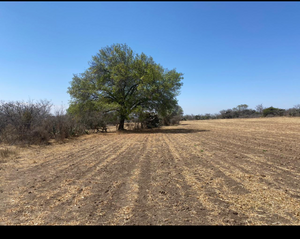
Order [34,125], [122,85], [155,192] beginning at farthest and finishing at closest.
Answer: [122,85] → [34,125] → [155,192]

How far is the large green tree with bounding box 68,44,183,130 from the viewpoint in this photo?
65.3 feet

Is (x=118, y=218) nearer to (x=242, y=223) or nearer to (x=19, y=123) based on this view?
(x=242, y=223)

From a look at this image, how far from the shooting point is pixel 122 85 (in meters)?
20.9

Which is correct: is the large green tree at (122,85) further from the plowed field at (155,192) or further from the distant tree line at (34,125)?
the plowed field at (155,192)

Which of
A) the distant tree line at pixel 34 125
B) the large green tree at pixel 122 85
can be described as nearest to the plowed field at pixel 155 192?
the distant tree line at pixel 34 125

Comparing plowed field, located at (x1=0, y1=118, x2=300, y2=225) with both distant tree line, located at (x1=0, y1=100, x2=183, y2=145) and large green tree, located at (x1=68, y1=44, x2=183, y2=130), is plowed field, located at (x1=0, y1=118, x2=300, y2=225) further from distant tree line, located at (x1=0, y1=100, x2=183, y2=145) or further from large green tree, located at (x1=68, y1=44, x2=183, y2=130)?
large green tree, located at (x1=68, y1=44, x2=183, y2=130)

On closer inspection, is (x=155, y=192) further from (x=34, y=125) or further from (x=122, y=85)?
(x=122, y=85)

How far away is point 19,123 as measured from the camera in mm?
11312

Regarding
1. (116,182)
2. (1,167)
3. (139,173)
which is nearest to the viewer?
(116,182)

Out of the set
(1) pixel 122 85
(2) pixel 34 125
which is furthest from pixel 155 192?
(1) pixel 122 85

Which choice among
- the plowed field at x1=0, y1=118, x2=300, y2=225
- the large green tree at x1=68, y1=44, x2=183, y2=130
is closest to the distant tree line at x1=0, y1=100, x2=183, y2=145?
the large green tree at x1=68, y1=44, x2=183, y2=130
